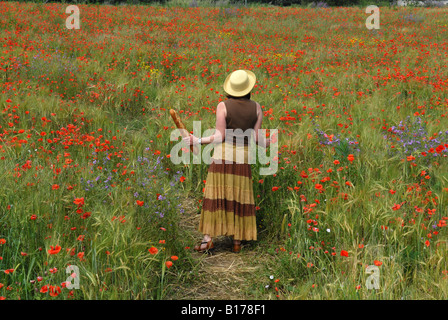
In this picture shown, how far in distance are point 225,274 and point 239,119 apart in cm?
144

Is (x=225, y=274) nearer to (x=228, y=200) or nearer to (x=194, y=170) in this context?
(x=228, y=200)

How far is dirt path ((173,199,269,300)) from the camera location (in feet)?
11.3

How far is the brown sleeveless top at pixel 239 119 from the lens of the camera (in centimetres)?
385

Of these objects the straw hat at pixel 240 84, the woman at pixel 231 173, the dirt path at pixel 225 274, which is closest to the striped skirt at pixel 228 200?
the woman at pixel 231 173

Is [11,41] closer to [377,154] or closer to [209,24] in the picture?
[209,24]

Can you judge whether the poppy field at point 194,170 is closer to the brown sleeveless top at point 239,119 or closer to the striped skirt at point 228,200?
the striped skirt at point 228,200

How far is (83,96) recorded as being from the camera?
7.02 m

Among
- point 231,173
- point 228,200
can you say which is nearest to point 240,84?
point 231,173

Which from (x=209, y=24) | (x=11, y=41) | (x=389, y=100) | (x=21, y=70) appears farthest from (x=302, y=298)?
(x=209, y=24)

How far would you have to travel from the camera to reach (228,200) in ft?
13.1

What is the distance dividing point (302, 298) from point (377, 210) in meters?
1.17

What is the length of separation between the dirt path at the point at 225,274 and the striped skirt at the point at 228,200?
0.71 feet

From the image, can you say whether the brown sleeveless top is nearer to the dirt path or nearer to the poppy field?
the poppy field

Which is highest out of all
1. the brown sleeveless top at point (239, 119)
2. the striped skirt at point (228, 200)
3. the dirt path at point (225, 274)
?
the brown sleeveless top at point (239, 119)
